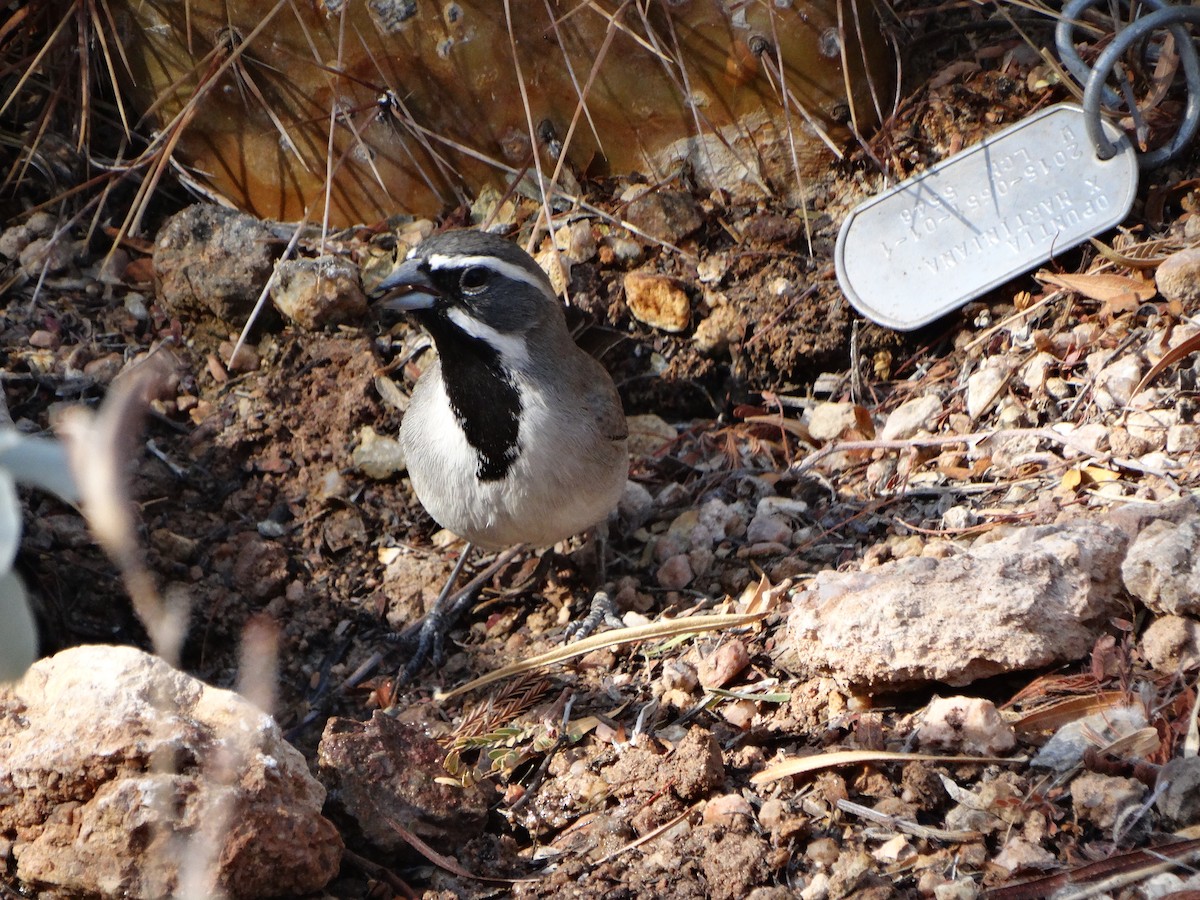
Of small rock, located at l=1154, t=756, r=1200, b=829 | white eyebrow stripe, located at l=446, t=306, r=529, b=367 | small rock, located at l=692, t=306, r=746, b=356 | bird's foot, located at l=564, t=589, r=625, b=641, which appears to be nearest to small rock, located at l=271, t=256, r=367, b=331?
white eyebrow stripe, located at l=446, t=306, r=529, b=367

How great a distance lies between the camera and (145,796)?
119 inches

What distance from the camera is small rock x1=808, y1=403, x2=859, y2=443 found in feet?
18.8

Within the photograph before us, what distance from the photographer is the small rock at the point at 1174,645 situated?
342cm

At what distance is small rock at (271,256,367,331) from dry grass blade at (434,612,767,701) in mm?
2295

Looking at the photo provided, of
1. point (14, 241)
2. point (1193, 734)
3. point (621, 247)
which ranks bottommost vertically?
point (1193, 734)

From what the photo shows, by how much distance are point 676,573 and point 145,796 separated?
8.95 ft

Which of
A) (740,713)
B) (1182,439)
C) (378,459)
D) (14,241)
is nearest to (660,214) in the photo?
(378,459)

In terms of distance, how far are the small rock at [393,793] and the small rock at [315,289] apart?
2.93 metres

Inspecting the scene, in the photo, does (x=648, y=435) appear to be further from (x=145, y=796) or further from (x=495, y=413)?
(x=145, y=796)

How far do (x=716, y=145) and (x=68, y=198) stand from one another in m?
3.43

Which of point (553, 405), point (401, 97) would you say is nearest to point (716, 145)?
point (401, 97)

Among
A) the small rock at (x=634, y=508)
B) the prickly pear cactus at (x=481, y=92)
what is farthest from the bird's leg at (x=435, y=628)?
the prickly pear cactus at (x=481, y=92)

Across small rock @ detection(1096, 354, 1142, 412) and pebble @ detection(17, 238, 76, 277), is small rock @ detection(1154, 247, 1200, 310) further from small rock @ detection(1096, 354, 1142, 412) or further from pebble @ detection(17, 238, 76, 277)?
pebble @ detection(17, 238, 76, 277)

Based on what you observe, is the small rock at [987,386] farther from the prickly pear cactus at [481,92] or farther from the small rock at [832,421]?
the prickly pear cactus at [481,92]
